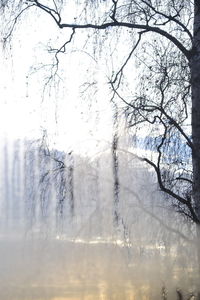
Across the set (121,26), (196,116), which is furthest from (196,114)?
(121,26)

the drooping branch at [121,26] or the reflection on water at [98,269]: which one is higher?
the drooping branch at [121,26]

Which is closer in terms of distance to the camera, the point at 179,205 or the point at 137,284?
the point at 179,205

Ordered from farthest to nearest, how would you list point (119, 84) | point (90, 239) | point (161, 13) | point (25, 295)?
point (25, 295) < point (90, 239) < point (119, 84) < point (161, 13)

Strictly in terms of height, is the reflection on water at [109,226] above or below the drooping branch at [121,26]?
below

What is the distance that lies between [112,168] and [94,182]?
43 centimetres

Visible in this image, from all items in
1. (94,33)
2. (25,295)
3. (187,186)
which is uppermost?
(94,33)

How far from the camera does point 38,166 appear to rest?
7.10 m

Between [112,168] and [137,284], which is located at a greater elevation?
[112,168]

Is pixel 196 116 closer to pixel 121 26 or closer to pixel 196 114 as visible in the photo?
pixel 196 114

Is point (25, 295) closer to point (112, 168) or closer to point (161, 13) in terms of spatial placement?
point (112, 168)

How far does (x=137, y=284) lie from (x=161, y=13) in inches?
154

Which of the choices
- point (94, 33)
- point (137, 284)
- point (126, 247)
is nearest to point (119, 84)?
point (94, 33)

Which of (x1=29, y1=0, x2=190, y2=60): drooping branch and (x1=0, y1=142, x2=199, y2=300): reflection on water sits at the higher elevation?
(x1=29, y1=0, x2=190, y2=60): drooping branch

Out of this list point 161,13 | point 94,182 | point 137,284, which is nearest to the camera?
point 161,13
